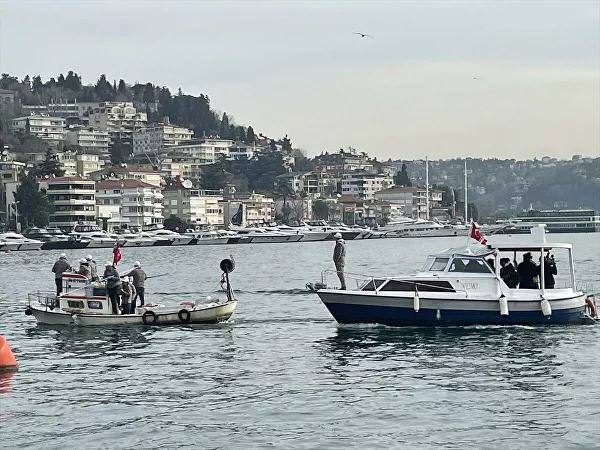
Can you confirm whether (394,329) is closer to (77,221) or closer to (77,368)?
(77,368)

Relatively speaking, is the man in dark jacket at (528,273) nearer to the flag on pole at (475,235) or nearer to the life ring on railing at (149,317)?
the flag on pole at (475,235)

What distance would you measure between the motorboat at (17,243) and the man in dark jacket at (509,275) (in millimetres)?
130296

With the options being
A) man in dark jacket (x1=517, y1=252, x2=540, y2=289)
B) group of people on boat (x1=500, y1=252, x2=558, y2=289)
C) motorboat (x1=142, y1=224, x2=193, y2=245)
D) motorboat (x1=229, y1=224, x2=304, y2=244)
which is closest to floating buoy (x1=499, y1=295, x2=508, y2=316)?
group of people on boat (x1=500, y1=252, x2=558, y2=289)

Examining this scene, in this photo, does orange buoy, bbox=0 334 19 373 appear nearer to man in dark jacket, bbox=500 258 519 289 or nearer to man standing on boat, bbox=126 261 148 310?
man standing on boat, bbox=126 261 148 310

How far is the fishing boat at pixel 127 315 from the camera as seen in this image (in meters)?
34.8

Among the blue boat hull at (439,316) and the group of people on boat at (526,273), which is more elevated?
the group of people on boat at (526,273)

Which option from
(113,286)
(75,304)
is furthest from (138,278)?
(75,304)

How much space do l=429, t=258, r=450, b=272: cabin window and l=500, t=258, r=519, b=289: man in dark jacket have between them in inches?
63.8

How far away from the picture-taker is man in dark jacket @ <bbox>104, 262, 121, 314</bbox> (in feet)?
113

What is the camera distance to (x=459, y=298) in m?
32.4

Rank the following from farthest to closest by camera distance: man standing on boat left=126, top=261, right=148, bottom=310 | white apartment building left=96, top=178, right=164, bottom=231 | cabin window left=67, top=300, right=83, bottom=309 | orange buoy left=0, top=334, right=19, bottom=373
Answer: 1. white apartment building left=96, top=178, right=164, bottom=231
2. man standing on boat left=126, top=261, right=148, bottom=310
3. cabin window left=67, top=300, right=83, bottom=309
4. orange buoy left=0, top=334, right=19, bottom=373

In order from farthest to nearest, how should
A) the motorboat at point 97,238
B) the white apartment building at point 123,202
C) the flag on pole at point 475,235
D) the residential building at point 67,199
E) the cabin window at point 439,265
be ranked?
the white apartment building at point 123,202 < the residential building at point 67,199 < the motorboat at point 97,238 < the flag on pole at point 475,235 < the cabin window at point 439,265

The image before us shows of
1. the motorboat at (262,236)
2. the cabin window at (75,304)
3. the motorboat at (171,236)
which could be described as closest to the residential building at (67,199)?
the motorboat at (171,236)

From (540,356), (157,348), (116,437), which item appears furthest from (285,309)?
(116,437)
